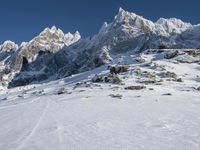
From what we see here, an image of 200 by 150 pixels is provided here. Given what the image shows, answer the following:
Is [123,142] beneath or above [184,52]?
beneath

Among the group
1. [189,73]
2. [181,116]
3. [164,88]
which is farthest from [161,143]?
[189,73]

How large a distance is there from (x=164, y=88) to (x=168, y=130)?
990 inches

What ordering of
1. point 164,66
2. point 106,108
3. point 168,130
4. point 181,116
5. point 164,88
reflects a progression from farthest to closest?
point 164,66 < point 164,88 < point 106,108 < point 181,116 < point 168,130

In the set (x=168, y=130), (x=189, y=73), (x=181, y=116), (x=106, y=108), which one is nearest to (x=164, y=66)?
(x=189, y=73)

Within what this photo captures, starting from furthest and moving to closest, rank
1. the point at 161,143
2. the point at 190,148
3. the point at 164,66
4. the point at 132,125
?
the point at 164,66, the point at 132,125, the point at 161,143, the point at 190,148

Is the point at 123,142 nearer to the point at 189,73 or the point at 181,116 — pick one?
the point at 181,116

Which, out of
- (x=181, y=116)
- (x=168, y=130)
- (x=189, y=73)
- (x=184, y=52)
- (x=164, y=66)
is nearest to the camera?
(x=168, y=130)

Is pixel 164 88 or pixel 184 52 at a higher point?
pixel 184 52

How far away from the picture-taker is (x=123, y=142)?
1495cm

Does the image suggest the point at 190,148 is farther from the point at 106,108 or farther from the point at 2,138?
the point at 106,108

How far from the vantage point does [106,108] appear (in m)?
26.3

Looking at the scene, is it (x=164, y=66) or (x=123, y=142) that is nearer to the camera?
(x=123, y=142)

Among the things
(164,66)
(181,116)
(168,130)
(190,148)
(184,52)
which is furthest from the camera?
(184,52)

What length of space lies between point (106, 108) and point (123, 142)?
11336mm
